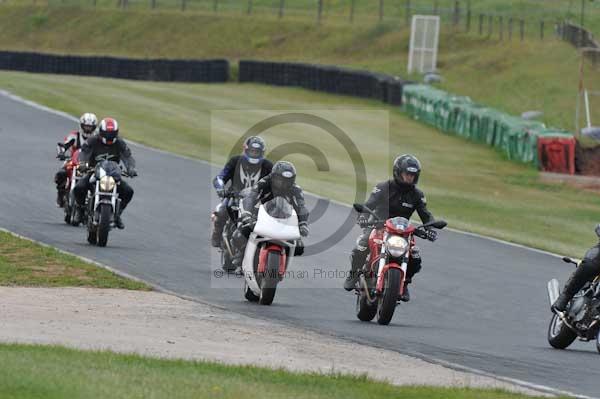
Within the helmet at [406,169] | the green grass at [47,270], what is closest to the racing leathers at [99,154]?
the green grass at [47,270]

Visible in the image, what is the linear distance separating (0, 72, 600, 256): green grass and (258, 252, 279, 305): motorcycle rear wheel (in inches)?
390

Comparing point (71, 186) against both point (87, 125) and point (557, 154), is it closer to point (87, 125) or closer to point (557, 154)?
point (87, 125)

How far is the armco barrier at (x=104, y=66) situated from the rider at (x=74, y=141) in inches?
1424

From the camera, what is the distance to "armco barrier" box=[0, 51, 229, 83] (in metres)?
56.5

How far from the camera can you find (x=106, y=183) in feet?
60.3

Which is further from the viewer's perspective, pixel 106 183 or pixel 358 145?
pixel 358 145

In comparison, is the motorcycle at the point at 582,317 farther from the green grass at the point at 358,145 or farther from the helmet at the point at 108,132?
the green grass at the point at 358,145

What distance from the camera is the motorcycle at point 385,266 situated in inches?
527

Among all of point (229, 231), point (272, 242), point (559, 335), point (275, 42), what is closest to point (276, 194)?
point (272, 242)

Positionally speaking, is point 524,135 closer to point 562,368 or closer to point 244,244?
point 244,244

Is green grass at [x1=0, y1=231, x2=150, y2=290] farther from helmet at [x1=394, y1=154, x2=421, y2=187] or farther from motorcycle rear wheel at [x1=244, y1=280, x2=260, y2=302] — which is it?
helmet at [x1=394, y1=154, x2=421, y2=187]

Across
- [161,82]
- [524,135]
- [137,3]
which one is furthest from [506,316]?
[137,3]

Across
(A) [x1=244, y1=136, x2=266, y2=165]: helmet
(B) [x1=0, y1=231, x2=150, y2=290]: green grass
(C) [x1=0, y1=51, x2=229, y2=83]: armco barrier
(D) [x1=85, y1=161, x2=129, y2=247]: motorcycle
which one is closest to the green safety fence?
(C) [x1=0, y1=51, x2=229, y2=83]: armco barrier

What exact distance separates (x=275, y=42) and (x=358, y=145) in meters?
30.4
